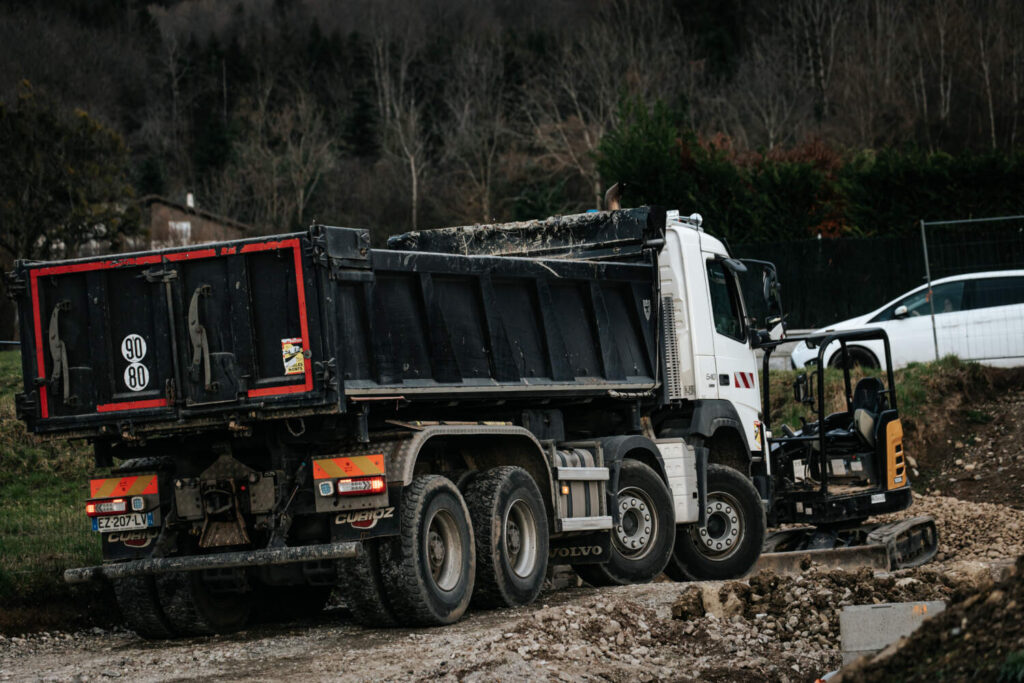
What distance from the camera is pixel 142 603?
9.65 meters

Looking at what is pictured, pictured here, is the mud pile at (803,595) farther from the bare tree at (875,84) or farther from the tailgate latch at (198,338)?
the bare tree at (875,84)

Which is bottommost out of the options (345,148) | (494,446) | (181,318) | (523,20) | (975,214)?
(494,446)

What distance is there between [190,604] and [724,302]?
6337 millimetres

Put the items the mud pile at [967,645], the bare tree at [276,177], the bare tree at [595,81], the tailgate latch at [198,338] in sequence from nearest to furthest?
1. the mud pile at [967,645]
2. the tailgate latch at [198,338]
3. the bare tree at [595,81]
4. the bare tree at [276,177]

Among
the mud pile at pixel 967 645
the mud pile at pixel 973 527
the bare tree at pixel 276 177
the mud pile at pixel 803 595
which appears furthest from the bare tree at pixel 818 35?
the mud pile at pixel 967 645

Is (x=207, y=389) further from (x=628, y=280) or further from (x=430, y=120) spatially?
(x=430, y=120)

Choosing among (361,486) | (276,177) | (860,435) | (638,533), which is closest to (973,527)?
(860,435)

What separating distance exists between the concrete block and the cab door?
5.96m

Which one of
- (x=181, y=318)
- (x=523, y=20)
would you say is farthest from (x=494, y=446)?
(x=523, y=20)

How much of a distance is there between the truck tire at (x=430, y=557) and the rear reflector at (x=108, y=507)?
1943mm

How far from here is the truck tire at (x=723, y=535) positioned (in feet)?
41.9

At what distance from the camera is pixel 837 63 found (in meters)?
59.5

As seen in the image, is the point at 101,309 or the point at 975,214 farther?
the point at 975,214

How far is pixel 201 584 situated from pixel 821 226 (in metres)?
26.2
